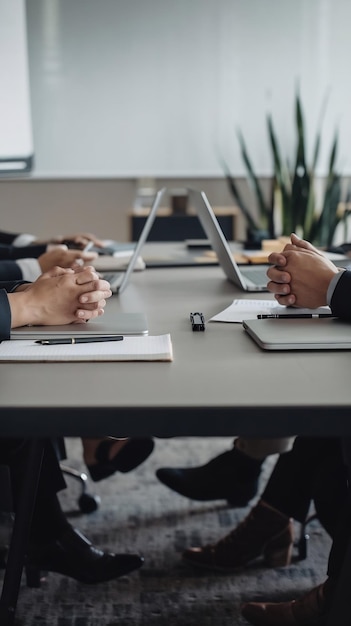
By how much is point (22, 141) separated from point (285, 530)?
3.51m

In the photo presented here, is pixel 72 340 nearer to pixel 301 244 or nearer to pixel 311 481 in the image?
pixel 301 244

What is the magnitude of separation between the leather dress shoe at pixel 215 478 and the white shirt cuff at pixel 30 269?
619mm

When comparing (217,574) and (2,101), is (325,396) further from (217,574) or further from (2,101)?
(2,101)

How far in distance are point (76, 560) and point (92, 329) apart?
70 centimetres

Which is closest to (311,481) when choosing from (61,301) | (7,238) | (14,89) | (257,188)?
(61,301)

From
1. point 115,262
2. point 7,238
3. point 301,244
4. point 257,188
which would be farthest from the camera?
point 257,188

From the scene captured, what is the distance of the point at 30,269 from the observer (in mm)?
2037

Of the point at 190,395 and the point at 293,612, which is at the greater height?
the point at 190,395

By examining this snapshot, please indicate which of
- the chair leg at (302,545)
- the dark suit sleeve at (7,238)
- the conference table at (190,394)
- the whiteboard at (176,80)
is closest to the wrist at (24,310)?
the conference table at (190,394)

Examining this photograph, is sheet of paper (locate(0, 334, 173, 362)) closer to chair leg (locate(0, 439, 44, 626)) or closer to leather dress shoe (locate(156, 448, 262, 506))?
chair leg (locate(0, 439, 44, 626))

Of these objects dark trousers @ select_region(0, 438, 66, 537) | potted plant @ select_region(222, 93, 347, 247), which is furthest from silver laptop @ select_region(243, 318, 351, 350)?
potted plant @ select_region(222, 93, 347, 247)

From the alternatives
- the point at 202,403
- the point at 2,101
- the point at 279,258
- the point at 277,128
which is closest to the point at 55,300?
the point at 279,258

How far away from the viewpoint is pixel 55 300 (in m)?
1.35

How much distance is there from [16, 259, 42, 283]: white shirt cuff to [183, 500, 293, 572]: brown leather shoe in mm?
792
